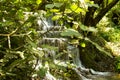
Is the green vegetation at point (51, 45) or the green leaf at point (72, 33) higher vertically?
the green leaf at point (72, 33)

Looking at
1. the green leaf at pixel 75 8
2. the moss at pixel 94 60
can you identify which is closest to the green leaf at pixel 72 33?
the green leaf at pixel 75 8

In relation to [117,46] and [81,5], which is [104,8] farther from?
[81,5]

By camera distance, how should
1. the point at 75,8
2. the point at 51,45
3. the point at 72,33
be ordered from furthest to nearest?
the point at 51,45 → the point at 75,8 → the point at 72,33

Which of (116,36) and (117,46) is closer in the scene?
(117,46)

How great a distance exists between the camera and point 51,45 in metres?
8.98

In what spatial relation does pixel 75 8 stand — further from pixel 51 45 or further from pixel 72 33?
pixel 51 45

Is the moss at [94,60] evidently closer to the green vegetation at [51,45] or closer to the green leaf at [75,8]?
the green vegetation at [51,45]

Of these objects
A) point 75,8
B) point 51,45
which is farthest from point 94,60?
point 75,8

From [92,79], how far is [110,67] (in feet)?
6.38

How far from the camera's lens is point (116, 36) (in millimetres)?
13016

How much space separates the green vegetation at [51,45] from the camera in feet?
5.18

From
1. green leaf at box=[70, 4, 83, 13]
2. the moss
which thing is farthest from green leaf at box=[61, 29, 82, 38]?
the moss

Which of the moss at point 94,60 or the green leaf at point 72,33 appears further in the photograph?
the moss at point 94,60

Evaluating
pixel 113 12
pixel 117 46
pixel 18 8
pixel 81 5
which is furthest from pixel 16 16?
pixel 113 12
